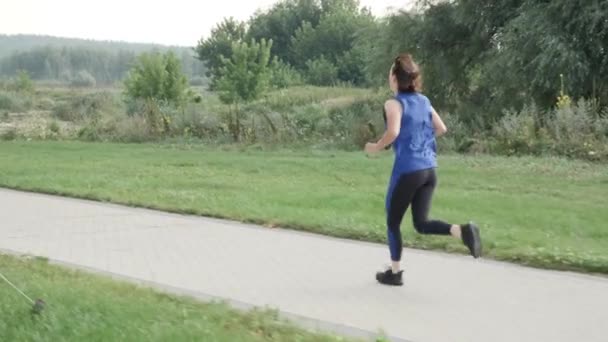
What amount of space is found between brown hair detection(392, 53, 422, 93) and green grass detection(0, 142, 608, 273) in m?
1.95

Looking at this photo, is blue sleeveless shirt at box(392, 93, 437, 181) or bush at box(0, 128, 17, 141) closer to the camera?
blue sleeveless shirt at box(392, 93, 437, 181)

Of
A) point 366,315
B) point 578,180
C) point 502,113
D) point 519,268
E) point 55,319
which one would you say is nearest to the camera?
point 55,319

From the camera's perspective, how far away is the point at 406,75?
246 inches

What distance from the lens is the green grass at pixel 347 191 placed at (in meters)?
8.24

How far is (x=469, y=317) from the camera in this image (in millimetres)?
5438

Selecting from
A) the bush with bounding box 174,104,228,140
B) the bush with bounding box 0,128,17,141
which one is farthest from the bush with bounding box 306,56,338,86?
the bush with bounding box 174,104,228,140

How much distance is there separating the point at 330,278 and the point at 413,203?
0.89 m

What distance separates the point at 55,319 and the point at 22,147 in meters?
17.0

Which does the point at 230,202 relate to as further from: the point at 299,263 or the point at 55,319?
the point at 55,319

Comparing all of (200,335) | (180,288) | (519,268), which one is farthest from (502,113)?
(200,335)

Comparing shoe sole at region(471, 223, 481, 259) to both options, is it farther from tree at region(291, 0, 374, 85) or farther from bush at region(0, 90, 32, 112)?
tree at region(291, 0, 374, 85)

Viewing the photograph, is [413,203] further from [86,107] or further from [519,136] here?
[86,107]

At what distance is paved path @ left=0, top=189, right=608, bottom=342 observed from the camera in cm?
533

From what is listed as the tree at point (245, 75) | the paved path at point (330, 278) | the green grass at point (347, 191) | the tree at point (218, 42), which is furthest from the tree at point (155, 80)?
the tree at point (218, 42)
